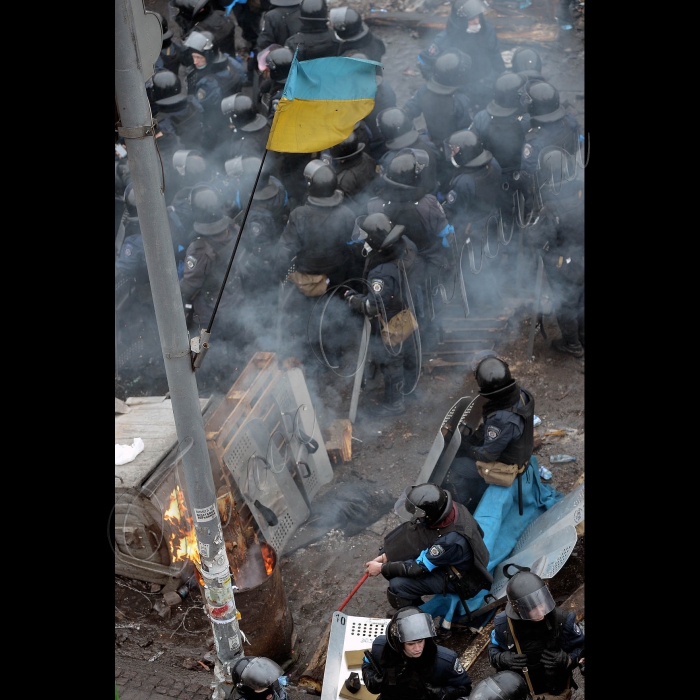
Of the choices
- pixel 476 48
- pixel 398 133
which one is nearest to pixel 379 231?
pixel 398 133

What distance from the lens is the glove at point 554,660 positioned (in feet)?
16.2

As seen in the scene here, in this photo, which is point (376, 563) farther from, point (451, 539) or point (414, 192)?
point (414, 192)

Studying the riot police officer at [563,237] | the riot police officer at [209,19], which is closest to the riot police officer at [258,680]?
the riot police officer at [563,237]

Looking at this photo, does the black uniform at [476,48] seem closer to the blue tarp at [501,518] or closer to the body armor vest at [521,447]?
the body armor vest at [521,447]

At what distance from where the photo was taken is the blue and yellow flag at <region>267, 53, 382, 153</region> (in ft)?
17.6

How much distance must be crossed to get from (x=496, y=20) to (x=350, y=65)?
33.2 ft

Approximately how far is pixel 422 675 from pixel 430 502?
125 cm

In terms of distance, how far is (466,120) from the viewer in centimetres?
1094

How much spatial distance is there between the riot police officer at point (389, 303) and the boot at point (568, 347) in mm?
1682

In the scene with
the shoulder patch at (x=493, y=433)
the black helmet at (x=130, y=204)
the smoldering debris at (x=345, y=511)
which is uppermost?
the black helmet at (x=130, y=204)

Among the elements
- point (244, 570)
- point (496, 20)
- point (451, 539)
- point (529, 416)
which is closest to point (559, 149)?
point (529, 416)

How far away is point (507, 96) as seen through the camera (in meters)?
10.2

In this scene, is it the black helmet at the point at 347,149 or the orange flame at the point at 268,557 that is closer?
the orange flame at the point at 268,557

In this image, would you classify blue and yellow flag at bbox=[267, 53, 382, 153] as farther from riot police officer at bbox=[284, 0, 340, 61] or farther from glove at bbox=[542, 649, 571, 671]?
riot police officer at bbox=[284, 0, 340, 61]
